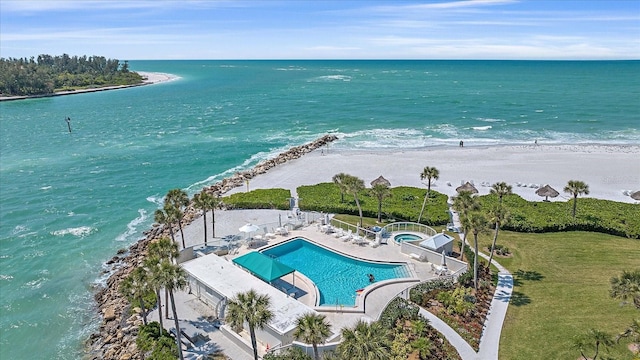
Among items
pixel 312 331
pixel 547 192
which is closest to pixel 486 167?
pixel 547 192

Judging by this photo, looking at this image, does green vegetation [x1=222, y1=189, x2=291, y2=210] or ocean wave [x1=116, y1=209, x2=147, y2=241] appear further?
green vegetation [x1=222, y1=189, x2=291, y2=210]

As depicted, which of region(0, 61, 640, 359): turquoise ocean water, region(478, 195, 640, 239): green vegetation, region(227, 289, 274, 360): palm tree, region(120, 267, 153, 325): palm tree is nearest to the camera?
region(227, 289, 274, 360): palm tree

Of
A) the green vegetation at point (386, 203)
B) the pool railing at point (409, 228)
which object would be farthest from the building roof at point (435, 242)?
the green vegetation at point (386, 203)

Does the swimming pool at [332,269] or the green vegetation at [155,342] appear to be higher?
the swimming pool at [332,269]

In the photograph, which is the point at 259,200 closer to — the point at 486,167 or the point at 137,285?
the point at 137,285

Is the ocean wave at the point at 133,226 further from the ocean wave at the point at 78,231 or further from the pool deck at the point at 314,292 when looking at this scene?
the pool deck at the point at 314,292

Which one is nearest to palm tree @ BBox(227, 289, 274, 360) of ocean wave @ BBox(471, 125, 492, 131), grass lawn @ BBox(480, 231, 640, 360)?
grass lawn @ BBox(480, 231, 640, 360)

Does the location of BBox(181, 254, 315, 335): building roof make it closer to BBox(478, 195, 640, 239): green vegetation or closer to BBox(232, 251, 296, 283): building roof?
BBox(232, 251, 296, 283): building roof
